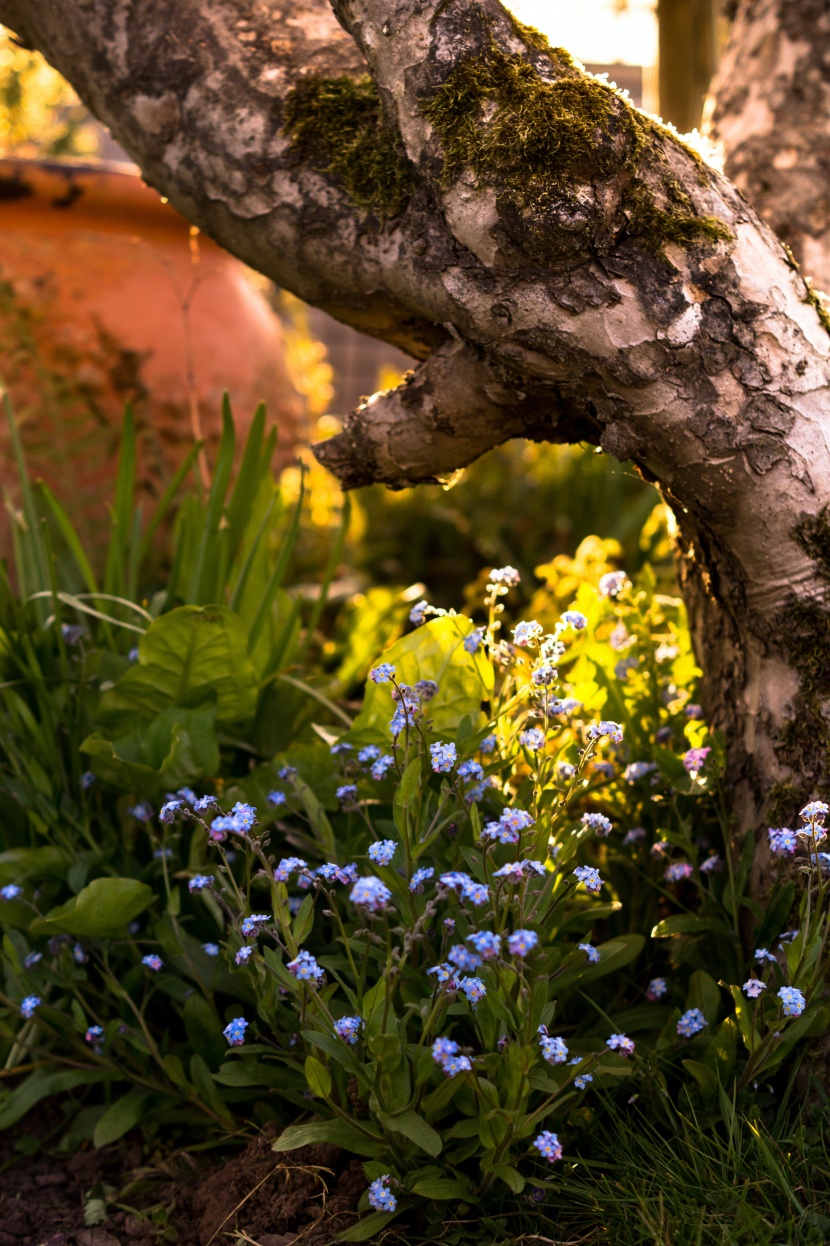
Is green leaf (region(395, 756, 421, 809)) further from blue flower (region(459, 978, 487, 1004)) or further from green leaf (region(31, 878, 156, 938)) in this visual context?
green leaf (region(31, 878, 156, 938))

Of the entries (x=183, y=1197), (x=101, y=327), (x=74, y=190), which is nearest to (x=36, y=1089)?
(x=183, y=1197)

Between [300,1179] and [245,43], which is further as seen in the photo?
[245,43]

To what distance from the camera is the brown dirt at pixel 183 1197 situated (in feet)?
4.11

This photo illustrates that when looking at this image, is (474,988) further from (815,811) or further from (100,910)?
(100,910)

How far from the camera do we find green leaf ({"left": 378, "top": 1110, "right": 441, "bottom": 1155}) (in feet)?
3.58

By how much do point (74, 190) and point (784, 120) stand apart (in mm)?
2084

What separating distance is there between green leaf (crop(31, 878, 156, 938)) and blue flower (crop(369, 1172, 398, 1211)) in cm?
56

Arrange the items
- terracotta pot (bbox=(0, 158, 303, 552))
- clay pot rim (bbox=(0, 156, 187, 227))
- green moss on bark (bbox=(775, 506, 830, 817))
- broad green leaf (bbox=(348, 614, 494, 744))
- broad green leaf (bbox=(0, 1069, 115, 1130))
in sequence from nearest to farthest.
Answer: green moss on bark (bbox=(775, 506, 830, 817))
broad green leaf (bbox=(0, 1069, 115, 1130))
broad green leaf (bbox=(348, 614, 494, 744))
terracotta pot (bbox=(0, 158, 303, 552))
clay pot rim (bbox=(0, 156, 187, 227))

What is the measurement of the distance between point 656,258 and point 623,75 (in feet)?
32.5

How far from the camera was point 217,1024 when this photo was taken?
1506 millimetres

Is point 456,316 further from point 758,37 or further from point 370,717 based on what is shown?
point 758,37

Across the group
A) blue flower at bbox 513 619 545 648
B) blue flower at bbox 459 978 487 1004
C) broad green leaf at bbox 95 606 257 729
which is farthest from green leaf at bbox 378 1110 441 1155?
broad green leaf at bbox 95 606 257 729

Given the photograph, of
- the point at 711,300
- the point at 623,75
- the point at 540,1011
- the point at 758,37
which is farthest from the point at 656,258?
the point at 623,75

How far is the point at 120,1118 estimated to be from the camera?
1491 millimetres
